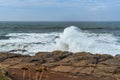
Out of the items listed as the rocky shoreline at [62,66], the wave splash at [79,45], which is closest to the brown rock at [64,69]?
the rocky shoreline at [62,66]

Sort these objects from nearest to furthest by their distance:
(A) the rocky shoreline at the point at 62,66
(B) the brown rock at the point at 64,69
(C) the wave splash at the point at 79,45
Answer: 1. (A) the rocky shoreline at the point at 62,66
2. (B) the brown rock at the point at 64,69
3. (C) the wave splash at the point at 79,45

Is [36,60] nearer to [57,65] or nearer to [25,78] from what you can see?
[57,65]

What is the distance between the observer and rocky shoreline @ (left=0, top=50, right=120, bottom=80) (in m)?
10.9

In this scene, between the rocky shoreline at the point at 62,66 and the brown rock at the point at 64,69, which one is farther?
the brown rock at the point at 64,69

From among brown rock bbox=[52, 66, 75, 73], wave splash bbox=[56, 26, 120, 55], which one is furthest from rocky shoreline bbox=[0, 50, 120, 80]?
wave splash bbox=[56, 26, 120, 55]

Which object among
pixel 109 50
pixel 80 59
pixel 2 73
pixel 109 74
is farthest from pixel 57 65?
pixel 109 50

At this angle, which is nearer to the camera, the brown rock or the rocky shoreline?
the rocky shoreline

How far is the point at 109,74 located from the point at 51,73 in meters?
2.13

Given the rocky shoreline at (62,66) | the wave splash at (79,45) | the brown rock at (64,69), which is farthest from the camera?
the wave splash at (79,45)

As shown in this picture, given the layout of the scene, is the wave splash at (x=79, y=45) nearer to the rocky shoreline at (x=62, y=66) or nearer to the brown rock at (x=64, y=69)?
the rocky shoreline at (x=62, y=66)

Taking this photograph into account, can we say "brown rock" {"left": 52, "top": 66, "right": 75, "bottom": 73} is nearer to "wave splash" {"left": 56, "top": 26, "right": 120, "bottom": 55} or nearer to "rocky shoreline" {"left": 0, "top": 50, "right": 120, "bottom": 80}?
"rocky shoreline" {"left": 0, "top": 50, "right": 120, "bottom": 80}

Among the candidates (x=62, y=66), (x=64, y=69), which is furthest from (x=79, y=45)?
(x=64, y=69)

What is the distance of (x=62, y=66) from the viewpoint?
492 inches

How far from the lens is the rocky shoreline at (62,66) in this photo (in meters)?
10.9
